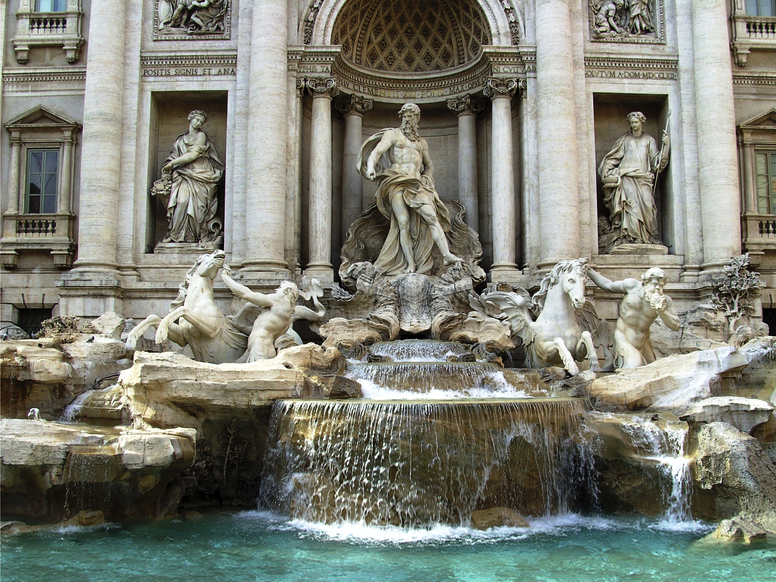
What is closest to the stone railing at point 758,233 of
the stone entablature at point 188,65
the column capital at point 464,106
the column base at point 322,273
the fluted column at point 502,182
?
the fluted column at point 502,182

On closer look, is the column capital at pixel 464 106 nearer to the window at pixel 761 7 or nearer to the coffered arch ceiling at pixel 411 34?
the coffered arch ceiling at pixel 411 34

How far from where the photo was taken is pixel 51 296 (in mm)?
15805

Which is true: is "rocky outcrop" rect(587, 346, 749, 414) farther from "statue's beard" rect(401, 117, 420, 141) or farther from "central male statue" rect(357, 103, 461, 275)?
"statue's beard" rect(401, 117, 420, 141)

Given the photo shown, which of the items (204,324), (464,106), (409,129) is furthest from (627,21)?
(204,324)

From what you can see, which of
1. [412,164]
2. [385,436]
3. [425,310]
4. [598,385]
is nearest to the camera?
[385,436]

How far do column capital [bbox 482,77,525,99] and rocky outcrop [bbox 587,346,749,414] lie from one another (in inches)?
295

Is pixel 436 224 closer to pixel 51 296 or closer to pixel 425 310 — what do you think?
pixel 425 310

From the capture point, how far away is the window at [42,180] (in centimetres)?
1639

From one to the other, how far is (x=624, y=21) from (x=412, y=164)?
19.4 ft

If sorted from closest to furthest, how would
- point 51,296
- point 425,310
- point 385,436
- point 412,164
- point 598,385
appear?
point 385,436 < point 598,385 < point 425,310 < point 412,164 < point 51,296

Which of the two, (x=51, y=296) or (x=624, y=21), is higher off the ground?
(x=624, y=21)

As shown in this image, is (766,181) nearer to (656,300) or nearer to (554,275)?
(554,275)

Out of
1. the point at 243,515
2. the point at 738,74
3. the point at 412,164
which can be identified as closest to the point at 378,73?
the point at 412,164

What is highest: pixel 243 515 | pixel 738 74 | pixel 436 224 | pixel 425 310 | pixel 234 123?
pixel 738 74
